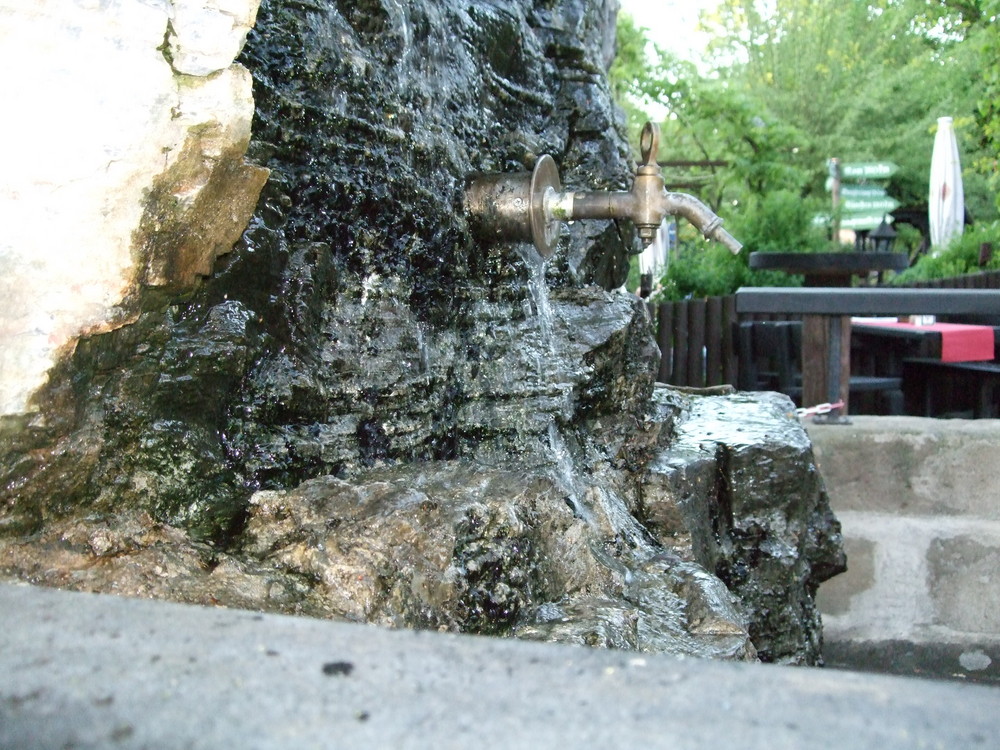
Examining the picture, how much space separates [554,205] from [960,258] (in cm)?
1332

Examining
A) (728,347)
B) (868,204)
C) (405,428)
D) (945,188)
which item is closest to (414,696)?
(405,428)

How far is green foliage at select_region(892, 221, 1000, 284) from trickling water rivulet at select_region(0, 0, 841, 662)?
12001mm

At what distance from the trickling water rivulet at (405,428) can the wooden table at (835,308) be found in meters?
0.64

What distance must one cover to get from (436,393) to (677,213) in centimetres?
105

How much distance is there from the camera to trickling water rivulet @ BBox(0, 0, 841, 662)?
71.3 inches

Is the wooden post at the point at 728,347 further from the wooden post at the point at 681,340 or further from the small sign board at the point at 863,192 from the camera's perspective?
the small sign board at the point at 863,192

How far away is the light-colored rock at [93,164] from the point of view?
1652mm

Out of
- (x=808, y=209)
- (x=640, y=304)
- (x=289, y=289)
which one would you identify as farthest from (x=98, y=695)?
(x=808, y=209)

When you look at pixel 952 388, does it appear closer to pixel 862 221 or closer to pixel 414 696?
pixel 414 696

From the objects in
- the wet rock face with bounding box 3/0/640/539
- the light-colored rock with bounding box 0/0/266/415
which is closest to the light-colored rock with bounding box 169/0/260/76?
the light-colored rock with bounding box 0/0/266/415

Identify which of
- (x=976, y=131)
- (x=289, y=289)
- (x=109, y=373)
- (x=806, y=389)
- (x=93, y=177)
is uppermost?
(x=976, y=131)

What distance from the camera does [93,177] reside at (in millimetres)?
1712

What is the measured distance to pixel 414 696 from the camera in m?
0.87

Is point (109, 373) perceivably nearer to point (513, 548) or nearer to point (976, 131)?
point (513, 548)
